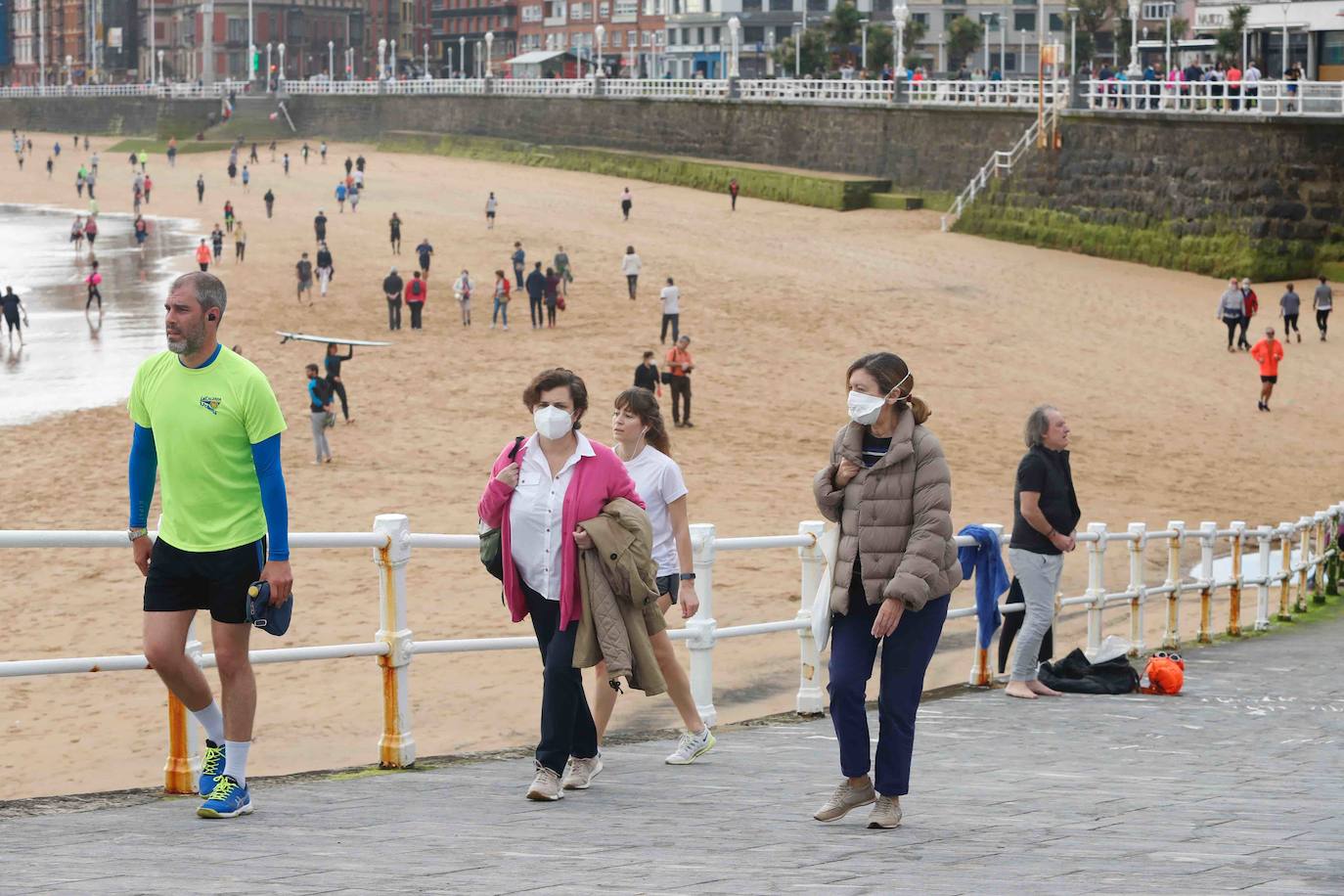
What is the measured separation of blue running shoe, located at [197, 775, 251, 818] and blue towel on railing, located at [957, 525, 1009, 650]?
4377 mm

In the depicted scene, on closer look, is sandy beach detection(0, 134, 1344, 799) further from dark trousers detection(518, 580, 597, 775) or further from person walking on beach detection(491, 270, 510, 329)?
dark trousers detection(518, 580, 597, 775)

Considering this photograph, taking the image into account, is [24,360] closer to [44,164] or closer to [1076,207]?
[1076,207]

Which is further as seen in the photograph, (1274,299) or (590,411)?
(1274,299)

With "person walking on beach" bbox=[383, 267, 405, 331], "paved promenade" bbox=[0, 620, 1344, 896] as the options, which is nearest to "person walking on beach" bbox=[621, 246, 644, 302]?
"person walking on beach" bbox=[383, 267, 405, 331]

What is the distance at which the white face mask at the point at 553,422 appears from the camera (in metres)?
5.96

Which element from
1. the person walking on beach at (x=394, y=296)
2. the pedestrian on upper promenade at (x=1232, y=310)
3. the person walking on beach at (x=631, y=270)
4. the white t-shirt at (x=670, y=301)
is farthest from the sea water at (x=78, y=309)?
the pedestrian on upper promenade at (x=1232, y=310)

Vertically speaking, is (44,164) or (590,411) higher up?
(44,164)

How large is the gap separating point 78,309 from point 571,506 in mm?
32488

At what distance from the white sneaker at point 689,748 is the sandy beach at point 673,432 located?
3697mm

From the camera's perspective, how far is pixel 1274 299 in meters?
37.7

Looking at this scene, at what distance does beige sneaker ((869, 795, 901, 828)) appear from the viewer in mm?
5707

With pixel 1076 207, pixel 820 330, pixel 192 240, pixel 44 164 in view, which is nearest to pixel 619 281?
pixel 820 330

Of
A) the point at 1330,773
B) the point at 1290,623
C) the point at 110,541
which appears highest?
the point at 110,541

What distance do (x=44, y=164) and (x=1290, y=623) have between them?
7945cm
